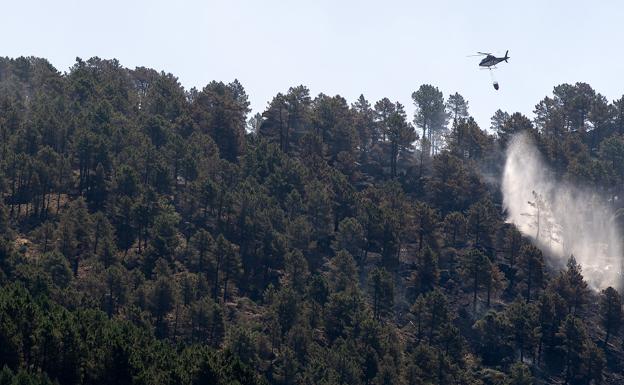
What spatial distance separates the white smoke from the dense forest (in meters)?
3.30

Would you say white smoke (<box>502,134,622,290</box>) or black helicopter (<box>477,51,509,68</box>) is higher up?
black helicopter (<box>477,51,509,68</box>)

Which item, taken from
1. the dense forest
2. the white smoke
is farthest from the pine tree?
the white smoke

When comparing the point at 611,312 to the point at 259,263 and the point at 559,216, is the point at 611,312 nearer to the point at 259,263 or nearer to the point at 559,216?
the point at 559,216

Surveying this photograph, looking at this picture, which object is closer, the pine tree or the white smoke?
the pine tree

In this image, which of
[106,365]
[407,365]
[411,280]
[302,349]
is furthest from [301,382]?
[411,280]

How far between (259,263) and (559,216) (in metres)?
67.8

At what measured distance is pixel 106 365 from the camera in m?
83.9

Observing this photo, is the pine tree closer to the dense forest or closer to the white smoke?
the dense forest

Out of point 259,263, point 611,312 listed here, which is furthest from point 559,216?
point 259,263

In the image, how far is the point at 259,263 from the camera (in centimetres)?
13725

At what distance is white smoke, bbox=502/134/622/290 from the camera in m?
161

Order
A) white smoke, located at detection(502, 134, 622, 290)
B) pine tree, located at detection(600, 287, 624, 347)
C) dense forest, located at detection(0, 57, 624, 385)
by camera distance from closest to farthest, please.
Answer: dense forest, located at detection(0, 57, 624, 385), pine tree, located at detection(600, 287, 624, 347), white smoke, located at detection(502, 134, 622, 290)

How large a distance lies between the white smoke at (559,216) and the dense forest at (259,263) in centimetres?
330

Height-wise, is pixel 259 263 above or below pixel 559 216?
below
